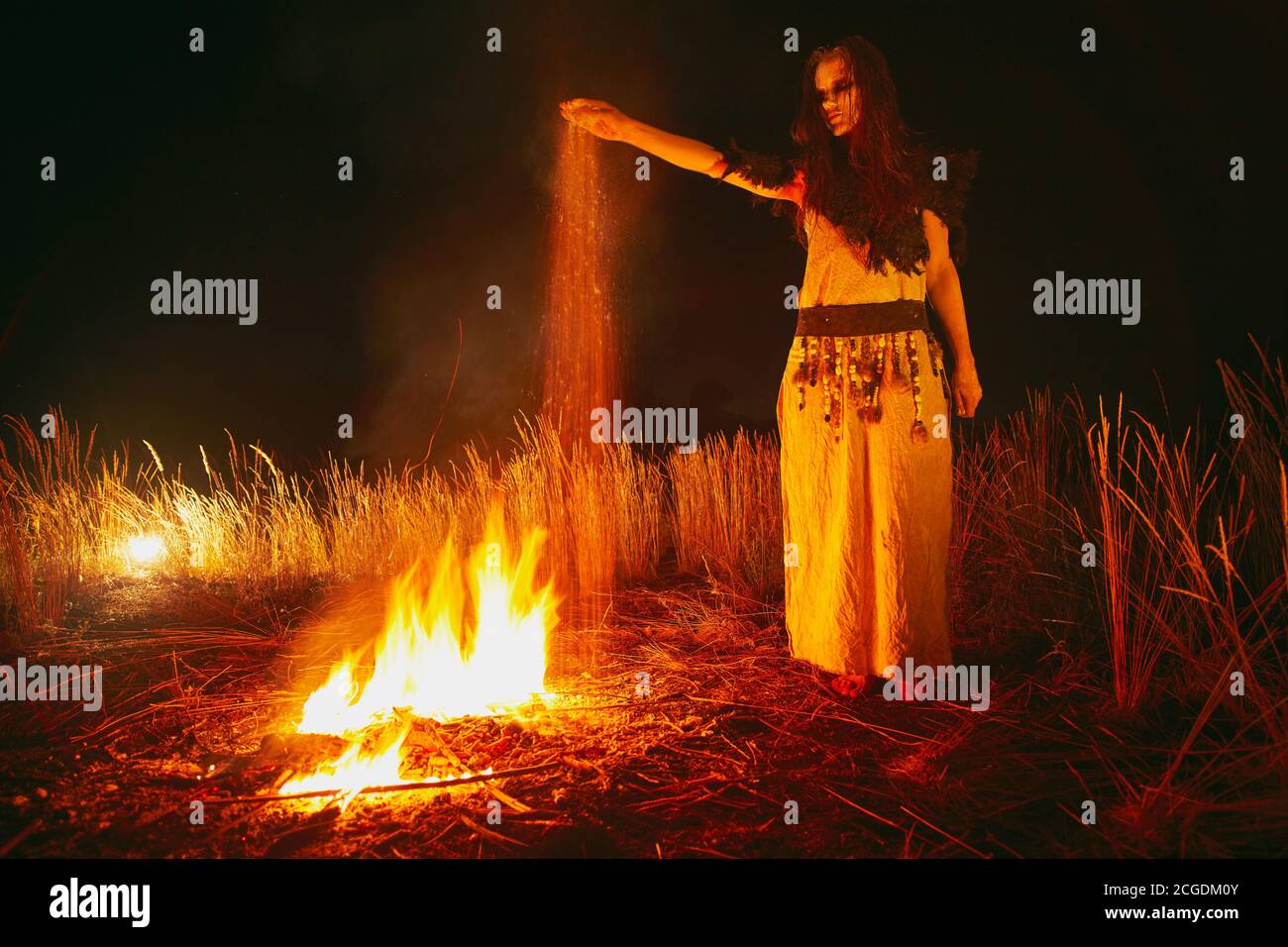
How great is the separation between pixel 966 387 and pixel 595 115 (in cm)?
166

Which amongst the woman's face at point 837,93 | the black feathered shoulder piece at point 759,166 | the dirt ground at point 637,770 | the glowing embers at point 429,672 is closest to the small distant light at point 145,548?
the dirt ground at point 637,770

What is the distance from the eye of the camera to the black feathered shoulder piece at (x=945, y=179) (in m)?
2.86

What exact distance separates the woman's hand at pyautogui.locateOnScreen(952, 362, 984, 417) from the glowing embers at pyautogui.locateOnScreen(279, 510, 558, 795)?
1.78m

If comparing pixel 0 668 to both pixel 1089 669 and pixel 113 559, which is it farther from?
pixel 1089 669

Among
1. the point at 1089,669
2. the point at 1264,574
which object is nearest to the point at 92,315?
the point at 1089,669

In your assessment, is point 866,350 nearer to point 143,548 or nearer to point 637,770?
point 637,770

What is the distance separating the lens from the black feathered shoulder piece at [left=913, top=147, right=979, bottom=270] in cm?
286

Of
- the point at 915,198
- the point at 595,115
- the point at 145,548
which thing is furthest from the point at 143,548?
the point at 915,198

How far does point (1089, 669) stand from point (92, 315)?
348 inches

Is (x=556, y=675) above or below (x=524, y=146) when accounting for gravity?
below

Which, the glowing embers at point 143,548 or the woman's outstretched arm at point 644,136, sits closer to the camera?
the woman's outstretched arm at point 644,136

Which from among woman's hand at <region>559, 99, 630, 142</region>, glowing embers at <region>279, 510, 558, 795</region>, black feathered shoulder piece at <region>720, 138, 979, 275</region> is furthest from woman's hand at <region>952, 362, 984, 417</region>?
glowing embers at <region>279, 510, 558, 795</region>

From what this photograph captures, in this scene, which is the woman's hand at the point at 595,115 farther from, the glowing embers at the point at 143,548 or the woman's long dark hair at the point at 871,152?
the glowing embers at the point at 143,548
